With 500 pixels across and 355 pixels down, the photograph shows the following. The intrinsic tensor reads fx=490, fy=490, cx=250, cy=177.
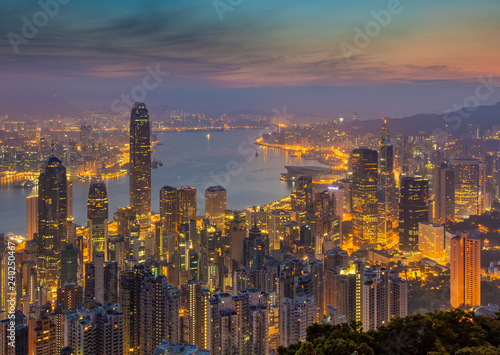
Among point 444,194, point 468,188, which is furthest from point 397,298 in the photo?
point 468,188

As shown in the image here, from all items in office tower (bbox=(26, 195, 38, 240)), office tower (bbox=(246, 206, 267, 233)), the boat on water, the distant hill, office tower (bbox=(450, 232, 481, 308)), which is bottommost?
office tower (bbox=(450, 232, 481, 308))

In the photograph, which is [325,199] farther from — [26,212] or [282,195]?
[26,212]

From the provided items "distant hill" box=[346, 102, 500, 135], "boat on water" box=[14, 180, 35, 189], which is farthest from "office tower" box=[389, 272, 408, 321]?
"distant hill" box=[346, 102, 500, 135]

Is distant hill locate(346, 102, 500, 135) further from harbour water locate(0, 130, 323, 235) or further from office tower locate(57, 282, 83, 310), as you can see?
office tower locate(57, 282, 83, 310)

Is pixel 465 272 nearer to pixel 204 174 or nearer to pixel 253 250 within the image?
pixel 253 250

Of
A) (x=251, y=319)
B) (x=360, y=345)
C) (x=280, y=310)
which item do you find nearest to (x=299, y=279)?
(x=280, y=310)

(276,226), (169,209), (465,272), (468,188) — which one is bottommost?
(465,272)
